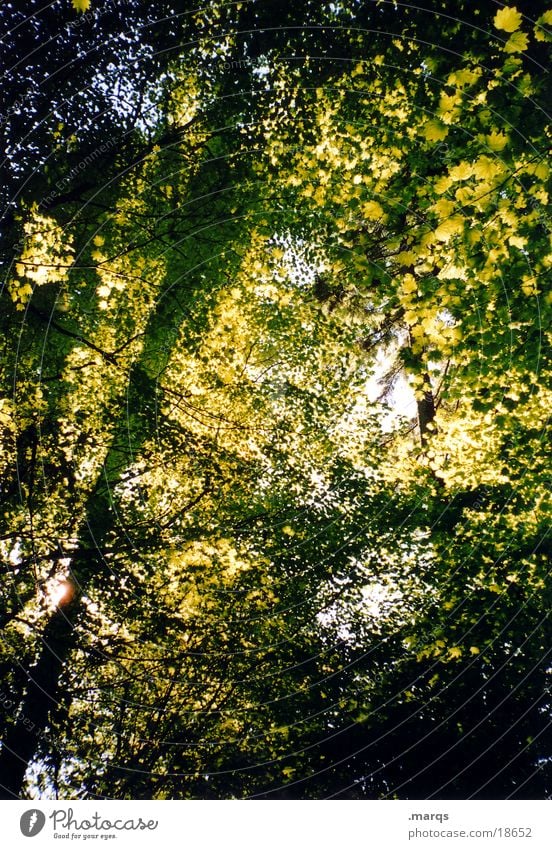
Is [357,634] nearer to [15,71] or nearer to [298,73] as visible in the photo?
[298,73]

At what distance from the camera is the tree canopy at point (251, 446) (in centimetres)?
794

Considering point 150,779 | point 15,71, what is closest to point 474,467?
point 150,779

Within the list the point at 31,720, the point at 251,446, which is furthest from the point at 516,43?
the point at 31,720

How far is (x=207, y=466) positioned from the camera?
12.5 meters

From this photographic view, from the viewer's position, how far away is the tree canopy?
7.94 m

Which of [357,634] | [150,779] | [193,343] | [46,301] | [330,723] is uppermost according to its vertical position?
[193,343]

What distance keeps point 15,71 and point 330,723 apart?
50.6ft
